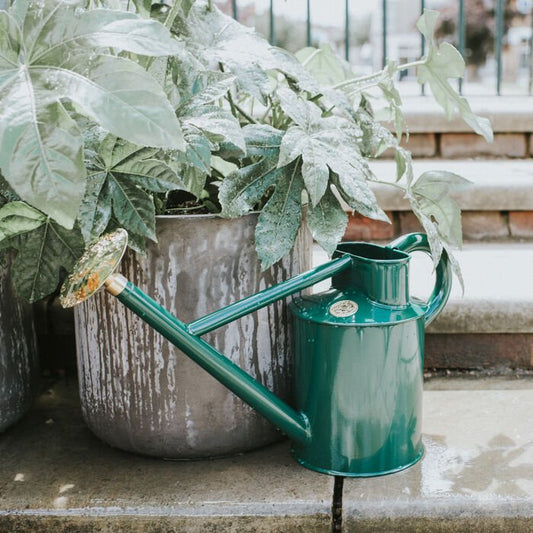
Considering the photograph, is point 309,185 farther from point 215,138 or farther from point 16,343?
point 16,343

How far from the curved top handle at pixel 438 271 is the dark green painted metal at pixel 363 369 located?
0.04 meters

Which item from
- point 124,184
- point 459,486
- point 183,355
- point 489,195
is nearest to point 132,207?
point 124,184

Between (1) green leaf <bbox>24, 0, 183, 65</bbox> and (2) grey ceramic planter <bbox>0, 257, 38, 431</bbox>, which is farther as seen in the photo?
(2) grey ceramic planter <bbox>0, 257, 38, 431</bbox>

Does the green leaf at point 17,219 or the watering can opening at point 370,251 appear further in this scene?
the watering can opening at point 370,251

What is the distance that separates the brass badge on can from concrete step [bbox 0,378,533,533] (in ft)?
0.80

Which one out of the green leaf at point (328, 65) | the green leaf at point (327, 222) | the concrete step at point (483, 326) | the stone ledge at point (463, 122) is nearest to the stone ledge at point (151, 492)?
the green leaf at point (327, 222)

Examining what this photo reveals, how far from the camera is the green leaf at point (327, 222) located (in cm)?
101

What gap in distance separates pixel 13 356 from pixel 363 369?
0.60 m

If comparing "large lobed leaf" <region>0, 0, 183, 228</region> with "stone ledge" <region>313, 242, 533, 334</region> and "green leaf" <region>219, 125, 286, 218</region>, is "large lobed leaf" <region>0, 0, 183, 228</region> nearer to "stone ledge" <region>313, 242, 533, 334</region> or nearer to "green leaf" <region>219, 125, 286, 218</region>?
"green leaf" <region>219, 125, 286, 218</region>

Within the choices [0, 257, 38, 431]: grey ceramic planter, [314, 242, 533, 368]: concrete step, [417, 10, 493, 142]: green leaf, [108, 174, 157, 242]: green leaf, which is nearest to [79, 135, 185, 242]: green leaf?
[108, 174, 157, 242]: green leaf

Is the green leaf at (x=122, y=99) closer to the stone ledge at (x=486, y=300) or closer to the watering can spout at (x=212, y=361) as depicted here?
the watering can spout at (x=212, y=361)

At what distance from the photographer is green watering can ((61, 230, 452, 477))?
1022 mm

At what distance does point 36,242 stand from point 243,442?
17.3 inches

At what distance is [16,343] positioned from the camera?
1.23 m
